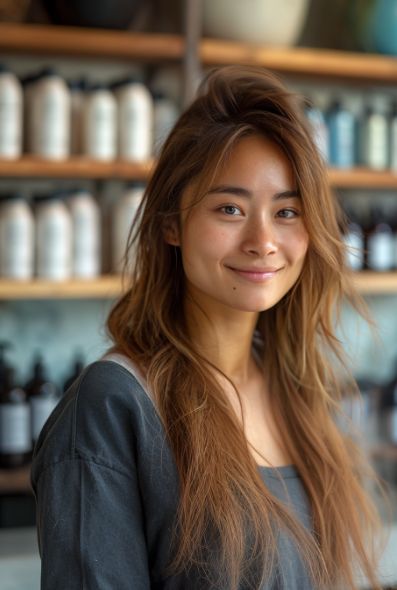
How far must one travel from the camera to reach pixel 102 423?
0.86 m

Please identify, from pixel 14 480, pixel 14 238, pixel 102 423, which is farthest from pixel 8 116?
pixel 102 423

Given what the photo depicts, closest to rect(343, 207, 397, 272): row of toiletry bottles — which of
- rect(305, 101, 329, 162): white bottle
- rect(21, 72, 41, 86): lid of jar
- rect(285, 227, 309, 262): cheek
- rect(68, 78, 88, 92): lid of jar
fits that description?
rect(305, 101, 329, 162): white bottle

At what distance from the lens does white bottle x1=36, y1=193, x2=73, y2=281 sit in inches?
87.0

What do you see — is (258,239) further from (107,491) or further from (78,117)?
(78,117)

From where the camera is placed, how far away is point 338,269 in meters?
1.08

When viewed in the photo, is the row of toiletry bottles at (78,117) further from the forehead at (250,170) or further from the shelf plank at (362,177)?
the forehead at (250,170)

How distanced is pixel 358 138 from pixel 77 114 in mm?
827

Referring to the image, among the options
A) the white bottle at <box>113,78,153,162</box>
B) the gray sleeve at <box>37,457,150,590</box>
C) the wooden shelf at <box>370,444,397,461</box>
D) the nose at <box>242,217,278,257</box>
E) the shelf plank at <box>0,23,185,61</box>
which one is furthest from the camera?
the wooden shelf at <box>370,444,397,461</box>

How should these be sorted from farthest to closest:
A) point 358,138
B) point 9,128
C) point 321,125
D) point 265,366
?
point 358,138 → point 321,125 → point 9,128 → point 265,366

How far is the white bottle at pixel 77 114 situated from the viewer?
2283 mm

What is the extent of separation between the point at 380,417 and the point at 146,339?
67.6 inches

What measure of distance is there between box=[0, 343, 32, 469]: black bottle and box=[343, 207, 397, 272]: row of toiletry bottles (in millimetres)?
989

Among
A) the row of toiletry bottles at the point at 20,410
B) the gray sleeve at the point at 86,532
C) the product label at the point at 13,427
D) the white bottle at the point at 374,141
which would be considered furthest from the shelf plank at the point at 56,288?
the gray sleeve at the point at 86,532

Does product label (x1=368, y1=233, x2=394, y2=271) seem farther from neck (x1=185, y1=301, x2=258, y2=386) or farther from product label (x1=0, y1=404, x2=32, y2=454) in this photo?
neck (x1=185, y1=301, x2=258, y2=386)
